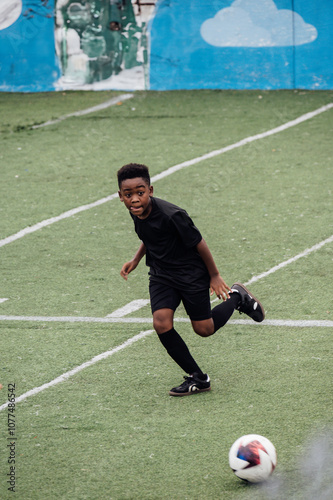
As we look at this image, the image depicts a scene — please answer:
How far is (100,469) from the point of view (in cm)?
463

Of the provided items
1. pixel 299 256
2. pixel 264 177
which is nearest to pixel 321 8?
pixel 264 177

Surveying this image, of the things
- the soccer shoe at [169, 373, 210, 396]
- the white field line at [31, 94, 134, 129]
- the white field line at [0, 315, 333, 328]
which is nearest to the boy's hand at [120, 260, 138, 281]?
the soccer shoe at [169, 373, 210, 396]

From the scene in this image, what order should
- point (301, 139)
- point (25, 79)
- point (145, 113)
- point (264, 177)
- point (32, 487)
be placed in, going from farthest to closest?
1. point (25, 79)
2. point (145, 113)
3. point (301, 139)
4. point (264, 177)
5. point (32, 487)

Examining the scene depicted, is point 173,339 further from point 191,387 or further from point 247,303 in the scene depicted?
point 247,303

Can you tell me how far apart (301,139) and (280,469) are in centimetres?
979

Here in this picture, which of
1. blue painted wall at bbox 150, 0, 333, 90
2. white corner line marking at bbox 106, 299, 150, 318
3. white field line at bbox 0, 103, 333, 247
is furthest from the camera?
blue painted wall at bbox 150, 0, 333, 90

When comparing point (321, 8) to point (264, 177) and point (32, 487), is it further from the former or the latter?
point (32, 487)

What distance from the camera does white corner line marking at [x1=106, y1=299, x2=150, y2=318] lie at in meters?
7.25

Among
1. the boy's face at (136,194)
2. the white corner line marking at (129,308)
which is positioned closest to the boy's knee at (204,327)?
the boy's face at (136,194)

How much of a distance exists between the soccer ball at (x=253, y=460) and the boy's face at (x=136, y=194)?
5.68 feet

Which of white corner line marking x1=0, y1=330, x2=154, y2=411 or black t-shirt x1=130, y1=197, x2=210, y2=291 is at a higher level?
black t-shirt x1=130, y1=197, x2=210, y2=291

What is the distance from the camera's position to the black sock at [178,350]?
5.46 metres

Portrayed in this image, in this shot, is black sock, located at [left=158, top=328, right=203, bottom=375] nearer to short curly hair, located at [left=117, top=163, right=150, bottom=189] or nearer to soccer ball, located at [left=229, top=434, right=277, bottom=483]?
short curly hair, located at [left=117, top=163, right=150, bottom=189]

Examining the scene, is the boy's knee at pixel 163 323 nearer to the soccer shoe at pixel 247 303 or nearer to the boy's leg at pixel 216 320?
the boy's leg at pixel 216 320
